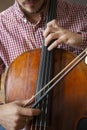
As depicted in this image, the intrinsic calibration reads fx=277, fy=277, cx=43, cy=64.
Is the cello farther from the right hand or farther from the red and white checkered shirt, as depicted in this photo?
the red and white checkered shirt

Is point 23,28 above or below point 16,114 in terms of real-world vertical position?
above

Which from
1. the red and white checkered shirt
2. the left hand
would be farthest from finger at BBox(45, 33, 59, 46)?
the red and white checkered shirt

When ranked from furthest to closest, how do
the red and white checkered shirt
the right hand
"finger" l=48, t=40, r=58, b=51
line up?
the red and white checkered shirt, "finger" l=48, t=40, r=58, b=51, the right hand

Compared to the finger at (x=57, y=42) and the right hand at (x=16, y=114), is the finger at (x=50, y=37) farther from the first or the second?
the right hand at (x=16, y=114)

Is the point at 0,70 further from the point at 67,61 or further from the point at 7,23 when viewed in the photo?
the point at 67,61

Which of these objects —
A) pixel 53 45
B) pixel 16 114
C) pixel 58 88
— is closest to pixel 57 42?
pixel 53 45

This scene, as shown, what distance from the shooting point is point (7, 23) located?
115 cm

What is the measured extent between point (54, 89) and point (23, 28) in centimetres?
37

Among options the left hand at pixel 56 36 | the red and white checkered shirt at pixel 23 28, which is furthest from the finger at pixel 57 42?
the red and white checkered shirt at pixel 23 28

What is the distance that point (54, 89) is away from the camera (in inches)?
33.3

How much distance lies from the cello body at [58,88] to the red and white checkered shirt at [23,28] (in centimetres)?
18

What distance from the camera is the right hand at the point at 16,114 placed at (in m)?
0.78

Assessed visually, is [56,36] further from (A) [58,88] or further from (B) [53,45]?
(A) [58,88]

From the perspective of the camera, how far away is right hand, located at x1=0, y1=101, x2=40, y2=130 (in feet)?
2.56
